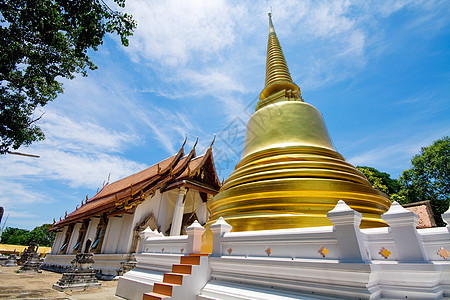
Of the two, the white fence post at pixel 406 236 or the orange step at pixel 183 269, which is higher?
the white fence post at pixel 406 236

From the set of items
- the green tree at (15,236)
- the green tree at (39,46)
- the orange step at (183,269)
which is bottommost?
the green tree at (15,236)

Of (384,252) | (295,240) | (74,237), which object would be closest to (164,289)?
(295,240)

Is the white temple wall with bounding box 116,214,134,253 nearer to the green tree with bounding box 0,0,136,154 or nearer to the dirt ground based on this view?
the dirt ground

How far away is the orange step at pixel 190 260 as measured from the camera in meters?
3.04

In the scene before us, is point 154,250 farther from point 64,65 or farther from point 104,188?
point 104,188

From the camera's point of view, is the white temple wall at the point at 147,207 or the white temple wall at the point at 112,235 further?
the white temple wall at the point at 112,235

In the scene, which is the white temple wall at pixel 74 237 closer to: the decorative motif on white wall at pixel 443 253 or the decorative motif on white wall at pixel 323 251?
the decorative motif on white wall at pixel 323 251

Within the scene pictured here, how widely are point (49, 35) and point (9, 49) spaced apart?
0.84 metres

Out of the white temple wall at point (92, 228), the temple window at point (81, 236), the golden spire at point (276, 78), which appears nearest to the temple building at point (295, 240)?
the golden spire at point (276, 78)

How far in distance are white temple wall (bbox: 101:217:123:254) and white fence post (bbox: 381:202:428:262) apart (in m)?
9.40

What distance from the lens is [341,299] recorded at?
75.5 inches

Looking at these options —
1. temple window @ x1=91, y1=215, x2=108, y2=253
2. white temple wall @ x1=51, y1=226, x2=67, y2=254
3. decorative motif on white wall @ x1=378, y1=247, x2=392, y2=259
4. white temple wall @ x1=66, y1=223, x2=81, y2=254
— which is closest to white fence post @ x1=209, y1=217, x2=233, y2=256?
decorative motif on white wall @ x1=378, y1=247, x2=392, y2=259

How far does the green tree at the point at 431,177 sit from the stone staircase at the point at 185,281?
14.0 meters

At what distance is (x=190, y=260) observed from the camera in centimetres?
314
